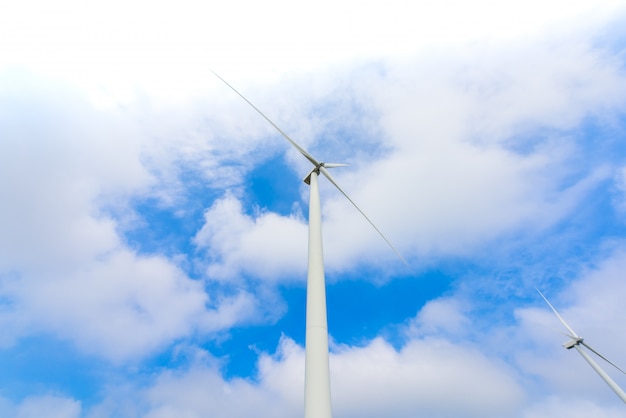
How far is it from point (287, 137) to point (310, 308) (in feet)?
59.4

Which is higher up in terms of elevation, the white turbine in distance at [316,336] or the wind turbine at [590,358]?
the wind turbine at [590,358]

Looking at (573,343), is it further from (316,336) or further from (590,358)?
(316,336)

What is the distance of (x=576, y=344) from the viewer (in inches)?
3000

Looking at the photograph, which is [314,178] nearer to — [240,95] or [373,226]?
[373,226]

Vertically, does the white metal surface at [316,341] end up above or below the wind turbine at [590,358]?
below

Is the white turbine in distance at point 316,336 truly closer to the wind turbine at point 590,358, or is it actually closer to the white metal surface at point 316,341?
the white metal surface at point 316,341

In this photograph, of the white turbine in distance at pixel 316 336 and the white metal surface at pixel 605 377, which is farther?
the white metal surface at pixel 605 377

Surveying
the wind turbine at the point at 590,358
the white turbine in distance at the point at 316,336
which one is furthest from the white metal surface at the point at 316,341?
the wind turbine at the point at 590,358

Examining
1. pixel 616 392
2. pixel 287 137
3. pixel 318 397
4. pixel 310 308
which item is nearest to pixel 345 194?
pixel 287 137

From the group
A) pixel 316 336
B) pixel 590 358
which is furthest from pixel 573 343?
pixel 316 336

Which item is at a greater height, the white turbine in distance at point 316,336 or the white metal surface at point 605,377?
the white metal surface at point 605,377

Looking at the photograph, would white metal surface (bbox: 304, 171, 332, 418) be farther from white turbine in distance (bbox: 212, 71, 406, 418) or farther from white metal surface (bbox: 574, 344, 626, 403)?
white metal surface (bbox: 574, 344, 626, 403)

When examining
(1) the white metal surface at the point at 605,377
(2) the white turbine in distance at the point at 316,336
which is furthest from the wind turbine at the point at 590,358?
(2) the white turbine in distance at the point at 316,336

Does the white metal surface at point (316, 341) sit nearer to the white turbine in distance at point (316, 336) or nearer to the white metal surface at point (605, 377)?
the white turbine in distance at point (316, 336)
